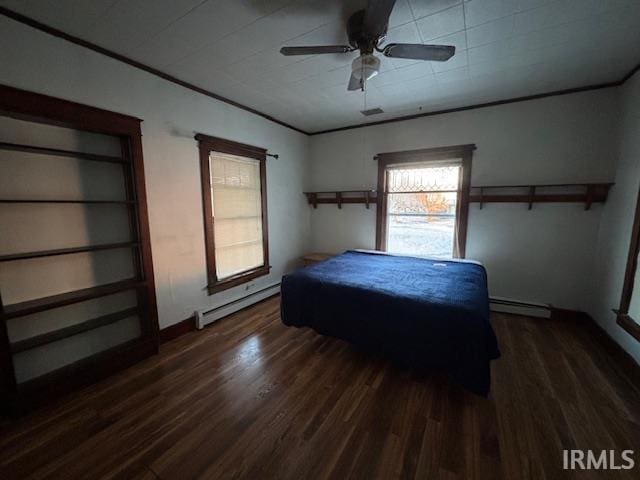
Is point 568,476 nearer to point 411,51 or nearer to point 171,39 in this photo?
point 411,51

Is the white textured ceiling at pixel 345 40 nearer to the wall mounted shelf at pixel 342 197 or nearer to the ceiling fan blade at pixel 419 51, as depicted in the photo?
the ceiling fan blade at pixel 419 51

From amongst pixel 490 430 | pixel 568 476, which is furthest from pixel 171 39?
pixel 568 476

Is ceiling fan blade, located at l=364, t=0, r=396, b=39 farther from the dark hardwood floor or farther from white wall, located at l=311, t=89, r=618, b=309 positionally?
the dark hardwood floor

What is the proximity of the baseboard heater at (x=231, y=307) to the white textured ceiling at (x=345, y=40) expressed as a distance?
2.46 metres

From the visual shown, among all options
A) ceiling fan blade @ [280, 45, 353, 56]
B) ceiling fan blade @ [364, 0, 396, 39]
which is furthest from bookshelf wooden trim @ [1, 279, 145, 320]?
ceiling fan blade @ [364, 0, 396, 39]

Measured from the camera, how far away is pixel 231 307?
3107mm

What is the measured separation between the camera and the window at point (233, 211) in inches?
Answer: 112

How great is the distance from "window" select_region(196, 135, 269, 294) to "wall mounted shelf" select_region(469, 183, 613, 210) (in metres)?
2.88

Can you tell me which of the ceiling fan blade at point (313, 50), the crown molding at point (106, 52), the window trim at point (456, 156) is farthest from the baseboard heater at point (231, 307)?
the ceiling fan blade at point (313, 50)

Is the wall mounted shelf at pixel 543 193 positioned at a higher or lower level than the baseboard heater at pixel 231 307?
higher

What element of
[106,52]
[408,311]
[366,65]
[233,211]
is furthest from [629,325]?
[106,52]

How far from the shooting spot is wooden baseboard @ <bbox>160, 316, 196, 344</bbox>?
2512mm

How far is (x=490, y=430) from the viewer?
60.2 inches

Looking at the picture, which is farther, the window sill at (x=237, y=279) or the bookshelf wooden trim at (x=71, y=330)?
the window sill at (x=237, y=279)
